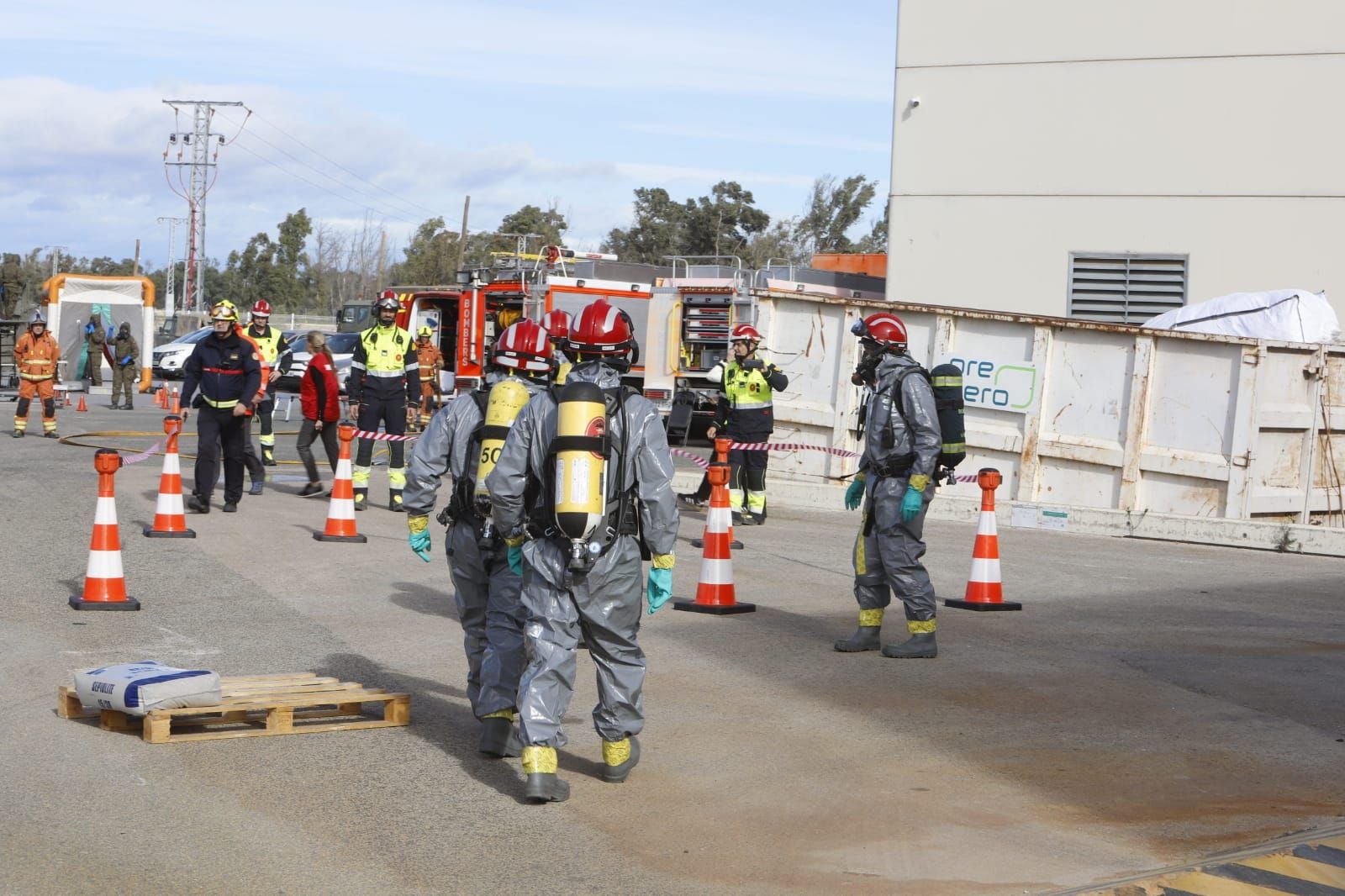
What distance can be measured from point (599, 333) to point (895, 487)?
3373 mm

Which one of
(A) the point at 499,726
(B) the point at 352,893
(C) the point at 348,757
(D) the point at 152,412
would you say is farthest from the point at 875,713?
(D) the point at 152,412

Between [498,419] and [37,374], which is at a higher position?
[498,419]

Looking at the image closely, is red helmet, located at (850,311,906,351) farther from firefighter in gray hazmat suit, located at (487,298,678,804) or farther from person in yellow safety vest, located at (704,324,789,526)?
person in yellow safety vest, located at (704,324,789,526)

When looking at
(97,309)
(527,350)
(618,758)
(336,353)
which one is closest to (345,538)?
(527,350)

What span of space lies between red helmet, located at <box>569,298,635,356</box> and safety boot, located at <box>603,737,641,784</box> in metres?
1.57

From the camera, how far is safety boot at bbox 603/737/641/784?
6203 mm

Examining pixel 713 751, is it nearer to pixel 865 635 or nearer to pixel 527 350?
pixel 527 350

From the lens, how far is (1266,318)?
59.0 feet

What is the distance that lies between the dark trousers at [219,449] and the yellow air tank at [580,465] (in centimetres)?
863

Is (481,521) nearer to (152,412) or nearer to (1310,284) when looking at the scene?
(1310,284)

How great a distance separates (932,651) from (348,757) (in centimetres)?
388

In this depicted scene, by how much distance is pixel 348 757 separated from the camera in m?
6.54

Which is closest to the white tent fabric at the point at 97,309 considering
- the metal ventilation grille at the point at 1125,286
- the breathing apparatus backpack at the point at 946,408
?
the metal ventilation grille at the point at 1125,286

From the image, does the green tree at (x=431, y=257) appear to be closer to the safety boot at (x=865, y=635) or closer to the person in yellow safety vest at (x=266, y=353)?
the person in yellow safety vest at (x=266, y=353)
